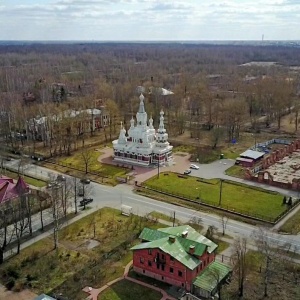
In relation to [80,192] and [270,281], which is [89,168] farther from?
[270,281]

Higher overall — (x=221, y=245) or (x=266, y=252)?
(x=266, y=252)

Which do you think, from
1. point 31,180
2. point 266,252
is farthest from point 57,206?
point 266,252

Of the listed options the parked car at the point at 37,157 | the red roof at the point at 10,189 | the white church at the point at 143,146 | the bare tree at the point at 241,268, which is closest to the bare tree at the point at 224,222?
the bare tree at the point at 241,268

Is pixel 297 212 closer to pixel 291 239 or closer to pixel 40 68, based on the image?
pixel 291 239

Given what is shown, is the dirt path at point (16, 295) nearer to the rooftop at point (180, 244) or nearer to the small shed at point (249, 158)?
the rooftop at point (180, 244)

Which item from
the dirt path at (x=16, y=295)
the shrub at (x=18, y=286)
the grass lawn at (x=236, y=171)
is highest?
the grass lawn at (x=236, y=171)

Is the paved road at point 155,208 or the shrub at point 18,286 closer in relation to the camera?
the shrub at point 18,286
